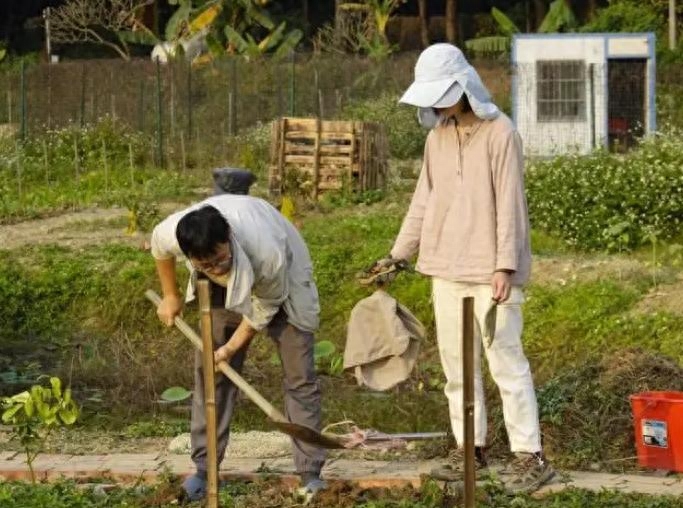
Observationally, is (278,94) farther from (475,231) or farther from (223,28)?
(475,231)

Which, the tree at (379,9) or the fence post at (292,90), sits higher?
the tree at (379,9)

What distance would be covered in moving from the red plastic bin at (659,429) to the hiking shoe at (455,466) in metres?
0.69

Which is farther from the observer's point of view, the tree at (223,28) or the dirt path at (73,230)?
the tree at (223,28)

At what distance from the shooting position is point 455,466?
7.37m

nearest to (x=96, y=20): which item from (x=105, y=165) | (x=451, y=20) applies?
(x=451, y=20)

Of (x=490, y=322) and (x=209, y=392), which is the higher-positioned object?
(x=490, y=322)

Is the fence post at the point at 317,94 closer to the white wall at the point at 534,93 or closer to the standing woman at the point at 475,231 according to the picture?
the white wall at the point at 534,93

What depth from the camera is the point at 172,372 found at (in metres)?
11.3

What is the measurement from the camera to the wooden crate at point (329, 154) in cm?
1769

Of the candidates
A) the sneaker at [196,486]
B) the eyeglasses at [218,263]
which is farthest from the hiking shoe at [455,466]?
the eyeglasses at [218,263]

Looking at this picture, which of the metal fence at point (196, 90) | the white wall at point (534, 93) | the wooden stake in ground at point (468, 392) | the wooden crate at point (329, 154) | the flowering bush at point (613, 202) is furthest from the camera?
the metal fence at point (196, 90)

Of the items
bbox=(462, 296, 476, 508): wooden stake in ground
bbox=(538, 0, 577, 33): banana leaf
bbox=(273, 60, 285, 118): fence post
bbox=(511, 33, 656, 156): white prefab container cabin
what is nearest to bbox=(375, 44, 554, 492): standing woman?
bbox=(462, 296, 476, 508): wooden stake in ground

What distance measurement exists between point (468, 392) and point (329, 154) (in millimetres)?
11806

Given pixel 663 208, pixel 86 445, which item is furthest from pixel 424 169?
pixel 663 208
